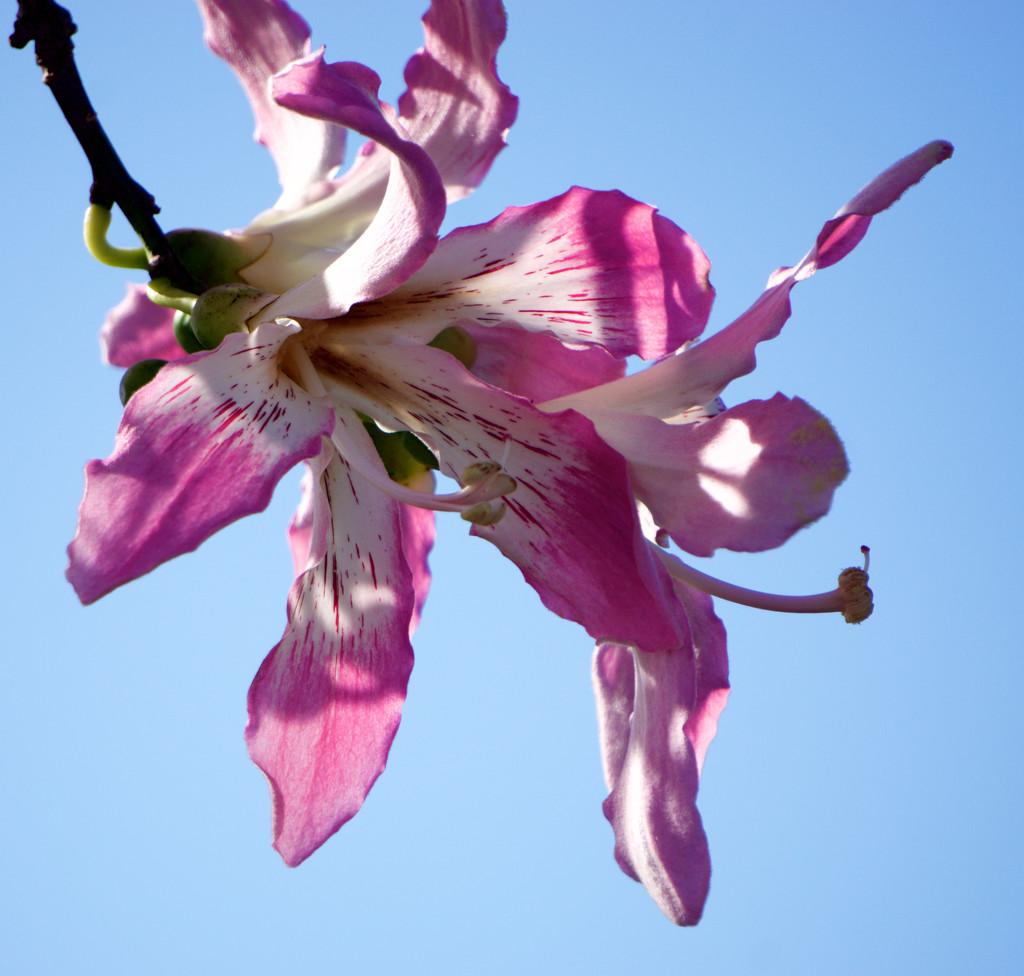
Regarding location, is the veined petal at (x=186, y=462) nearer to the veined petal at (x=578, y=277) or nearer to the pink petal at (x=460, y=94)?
the veined petal at (x=578, y=277)

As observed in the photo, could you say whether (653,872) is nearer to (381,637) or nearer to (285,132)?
(381,637)

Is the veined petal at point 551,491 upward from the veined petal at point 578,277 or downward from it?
downward

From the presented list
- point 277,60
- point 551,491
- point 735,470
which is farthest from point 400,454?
point 277,60

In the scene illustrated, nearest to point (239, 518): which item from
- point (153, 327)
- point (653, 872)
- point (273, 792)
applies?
point (273, 792)

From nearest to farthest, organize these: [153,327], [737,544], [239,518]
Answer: [239,518] → [737,544] → [153,327]

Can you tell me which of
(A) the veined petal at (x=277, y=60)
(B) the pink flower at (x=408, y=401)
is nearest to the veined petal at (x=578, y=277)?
(B) the pink flower at (x=408, y=401)

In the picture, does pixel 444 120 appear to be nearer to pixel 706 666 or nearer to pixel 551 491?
pixel 551 491
